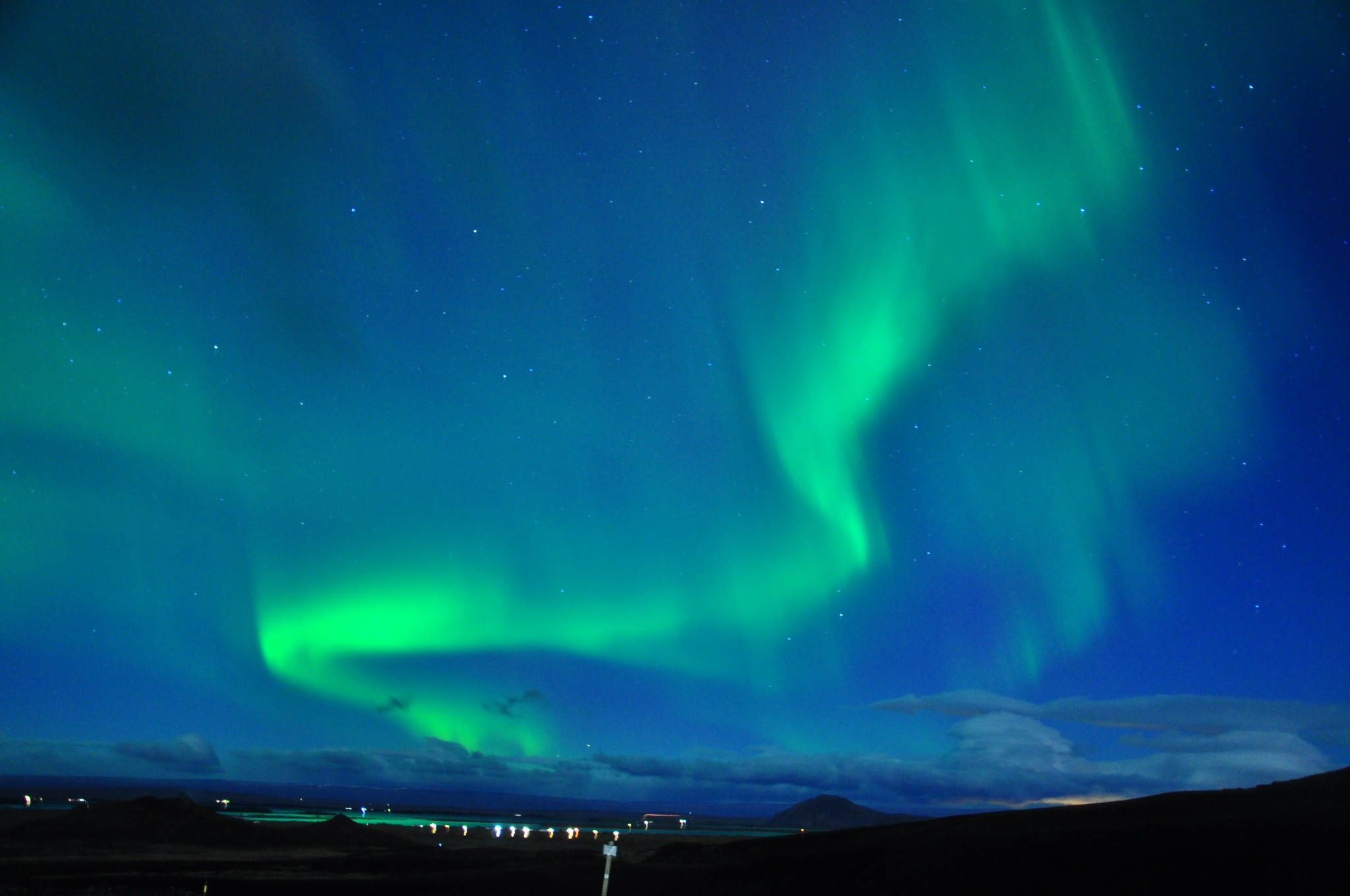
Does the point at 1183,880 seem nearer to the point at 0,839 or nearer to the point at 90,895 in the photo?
the point at 90,895

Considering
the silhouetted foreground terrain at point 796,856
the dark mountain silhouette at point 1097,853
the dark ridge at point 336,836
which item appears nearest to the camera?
the dark mountain silhouette at point 1097,853

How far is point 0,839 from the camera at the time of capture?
224 feet

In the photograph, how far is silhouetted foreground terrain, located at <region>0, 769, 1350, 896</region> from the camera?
3125 cm

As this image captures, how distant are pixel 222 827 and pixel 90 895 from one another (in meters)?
44.2

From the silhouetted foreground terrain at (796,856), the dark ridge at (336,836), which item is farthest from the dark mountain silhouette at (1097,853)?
the dark ridge at (336,836)

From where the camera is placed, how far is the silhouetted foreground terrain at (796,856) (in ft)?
103

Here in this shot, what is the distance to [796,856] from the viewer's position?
A: 4784 centimetres

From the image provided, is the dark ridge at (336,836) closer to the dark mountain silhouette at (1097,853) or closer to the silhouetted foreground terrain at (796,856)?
the silhouetted foreground terrain at (796,856)

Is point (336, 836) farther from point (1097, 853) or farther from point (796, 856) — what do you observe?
point (1097, 853)

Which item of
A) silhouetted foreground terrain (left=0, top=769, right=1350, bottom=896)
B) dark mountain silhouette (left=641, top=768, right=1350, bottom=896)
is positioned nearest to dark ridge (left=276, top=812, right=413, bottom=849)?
silhouetted foreground terrain (left=0, top=769, right=1350, bottom=896)

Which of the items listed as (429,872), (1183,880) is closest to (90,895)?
(429,872)

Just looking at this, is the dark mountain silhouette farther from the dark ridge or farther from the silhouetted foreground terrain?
the dark ridge

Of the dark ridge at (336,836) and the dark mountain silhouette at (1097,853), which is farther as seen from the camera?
the dark ridge at (336,836)

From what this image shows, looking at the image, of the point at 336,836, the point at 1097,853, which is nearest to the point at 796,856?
the point at 1097,853
